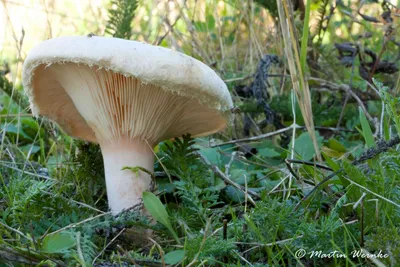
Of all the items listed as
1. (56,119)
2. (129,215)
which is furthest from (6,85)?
(129,215)

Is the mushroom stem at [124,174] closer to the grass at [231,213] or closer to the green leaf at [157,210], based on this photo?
the grass at [231,213]

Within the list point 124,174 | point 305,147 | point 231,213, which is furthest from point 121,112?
point 305,147

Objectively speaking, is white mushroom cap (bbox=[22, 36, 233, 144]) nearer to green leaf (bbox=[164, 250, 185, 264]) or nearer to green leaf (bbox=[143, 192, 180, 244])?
green leaf (bbox=[143, 192, 180, 244])

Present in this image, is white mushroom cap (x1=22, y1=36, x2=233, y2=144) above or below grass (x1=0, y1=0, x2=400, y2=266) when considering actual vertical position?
above

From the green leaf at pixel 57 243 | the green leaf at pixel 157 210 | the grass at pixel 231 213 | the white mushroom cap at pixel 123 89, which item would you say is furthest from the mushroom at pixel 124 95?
the green leaf at pixel 57 243

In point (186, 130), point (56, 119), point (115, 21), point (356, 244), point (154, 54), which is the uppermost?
point (115, 21)

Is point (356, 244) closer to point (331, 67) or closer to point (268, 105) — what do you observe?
point (268, 105)

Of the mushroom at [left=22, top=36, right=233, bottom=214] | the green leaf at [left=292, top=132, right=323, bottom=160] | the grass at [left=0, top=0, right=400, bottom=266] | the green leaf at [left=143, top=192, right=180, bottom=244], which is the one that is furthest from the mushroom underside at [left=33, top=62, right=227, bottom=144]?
the green leaf at [left=292, top=132, right=323, bottom=160]
